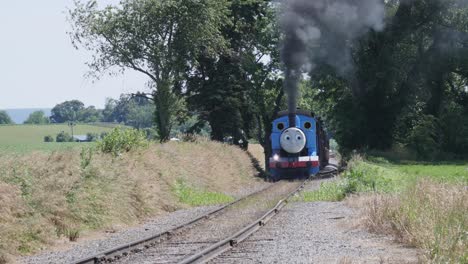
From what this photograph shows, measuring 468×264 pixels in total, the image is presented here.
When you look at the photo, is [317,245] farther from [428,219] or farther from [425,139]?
[425,139]

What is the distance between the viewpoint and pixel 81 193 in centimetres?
1673

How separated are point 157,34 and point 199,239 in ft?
101

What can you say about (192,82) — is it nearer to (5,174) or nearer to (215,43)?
(215,43)

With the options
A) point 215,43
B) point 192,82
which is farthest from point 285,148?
point 192,82

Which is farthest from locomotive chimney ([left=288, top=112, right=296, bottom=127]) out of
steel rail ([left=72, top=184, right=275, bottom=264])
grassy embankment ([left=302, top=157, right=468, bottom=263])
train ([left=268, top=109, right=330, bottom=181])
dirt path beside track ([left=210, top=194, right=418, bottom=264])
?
steel rail ([left=72, top=184, right=275, bottom=264])

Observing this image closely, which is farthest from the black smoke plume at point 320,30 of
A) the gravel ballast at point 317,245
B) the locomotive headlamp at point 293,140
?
the gravel ballast at point 317,245

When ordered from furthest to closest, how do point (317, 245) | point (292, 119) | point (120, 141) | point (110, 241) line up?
point (292, 119), point (120, 141), point (110, 241), point (317, 245)

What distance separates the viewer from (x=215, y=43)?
149 feet

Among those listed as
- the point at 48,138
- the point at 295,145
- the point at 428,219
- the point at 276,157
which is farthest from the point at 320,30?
the point at 48,138

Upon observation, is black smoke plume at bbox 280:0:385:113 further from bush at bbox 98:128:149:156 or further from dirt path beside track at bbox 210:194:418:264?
dirt path beside track at bbox 210:194:418:264

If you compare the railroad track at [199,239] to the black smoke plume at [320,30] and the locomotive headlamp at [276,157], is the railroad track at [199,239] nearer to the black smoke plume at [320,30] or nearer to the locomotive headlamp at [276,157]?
the locomotive headlamp at [276,157]

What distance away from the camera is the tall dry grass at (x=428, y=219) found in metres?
8.93

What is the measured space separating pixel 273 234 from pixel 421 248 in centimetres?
402

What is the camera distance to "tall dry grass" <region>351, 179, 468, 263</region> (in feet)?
29.3
